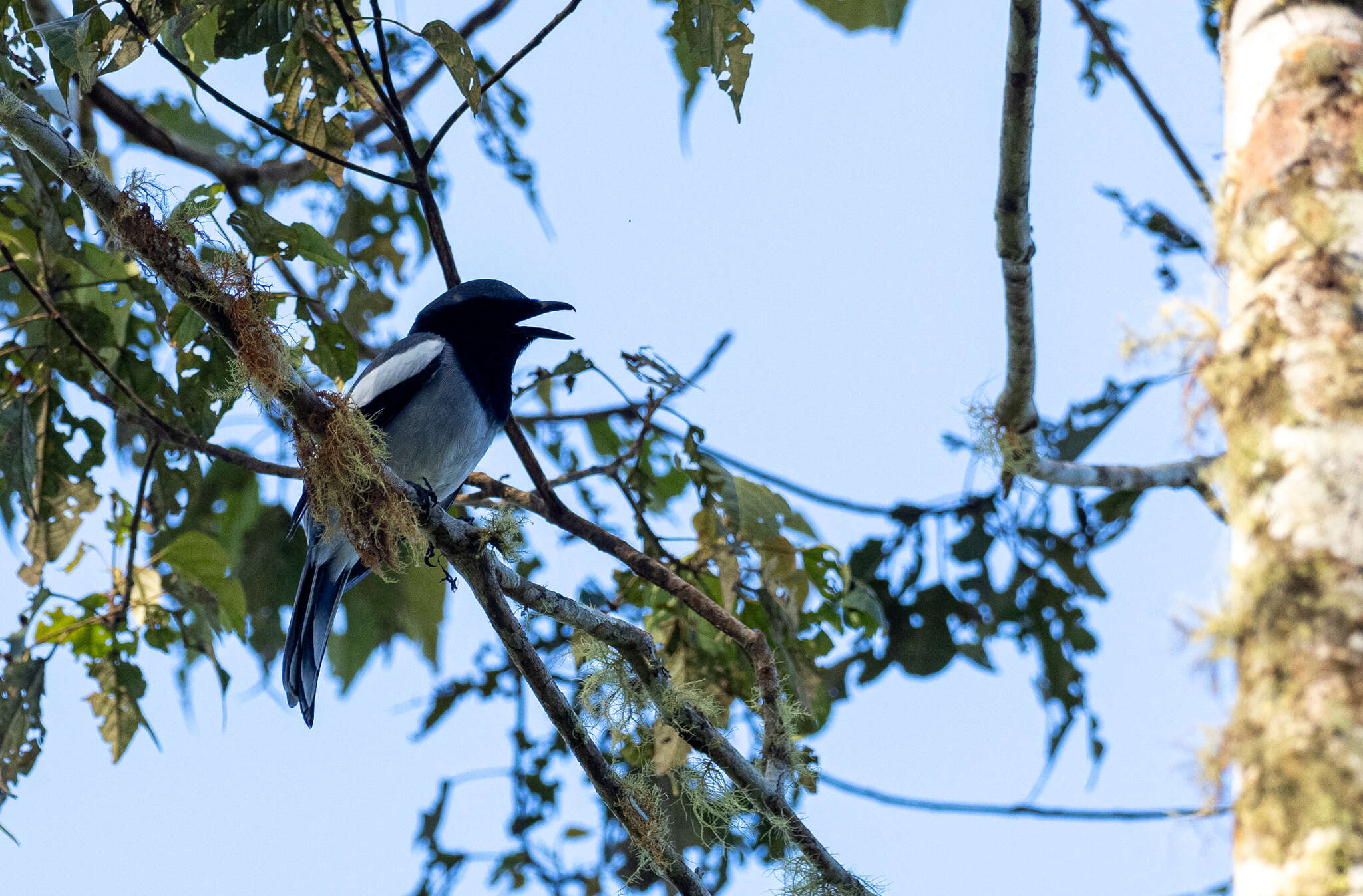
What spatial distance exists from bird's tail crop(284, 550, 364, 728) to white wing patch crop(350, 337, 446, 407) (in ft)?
2.11

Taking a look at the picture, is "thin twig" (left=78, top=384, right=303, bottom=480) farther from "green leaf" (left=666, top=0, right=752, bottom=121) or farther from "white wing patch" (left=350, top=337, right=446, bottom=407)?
"green leaf" (left=666, top=0, right=752, bottom=121)

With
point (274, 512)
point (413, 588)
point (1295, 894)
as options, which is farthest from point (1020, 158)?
point (274, 512)

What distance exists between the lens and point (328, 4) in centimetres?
391

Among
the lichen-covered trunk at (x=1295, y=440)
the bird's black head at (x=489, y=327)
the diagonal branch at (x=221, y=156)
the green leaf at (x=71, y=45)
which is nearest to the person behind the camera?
the lichen-covered trunk at (x=1295, y=440)

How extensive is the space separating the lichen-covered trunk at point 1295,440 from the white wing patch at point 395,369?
3.39 m

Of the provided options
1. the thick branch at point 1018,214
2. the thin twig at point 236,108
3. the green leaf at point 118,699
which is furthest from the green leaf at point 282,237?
the thick branch at point 1018,214

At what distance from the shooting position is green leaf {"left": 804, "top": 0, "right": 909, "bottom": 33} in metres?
4.07

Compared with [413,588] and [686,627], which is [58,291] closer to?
[413,588]

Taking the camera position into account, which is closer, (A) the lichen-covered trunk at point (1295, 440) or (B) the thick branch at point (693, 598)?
(A) the lichen-covered trunk at point (1295, 440)

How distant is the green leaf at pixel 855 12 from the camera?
4.07 meters

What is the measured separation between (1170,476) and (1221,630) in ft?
Answer: 10.8

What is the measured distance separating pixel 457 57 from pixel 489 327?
1.84 metres

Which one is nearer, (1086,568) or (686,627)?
(686,627)

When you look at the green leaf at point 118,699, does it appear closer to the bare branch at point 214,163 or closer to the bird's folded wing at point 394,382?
the bird's folded wing at point 394,382
